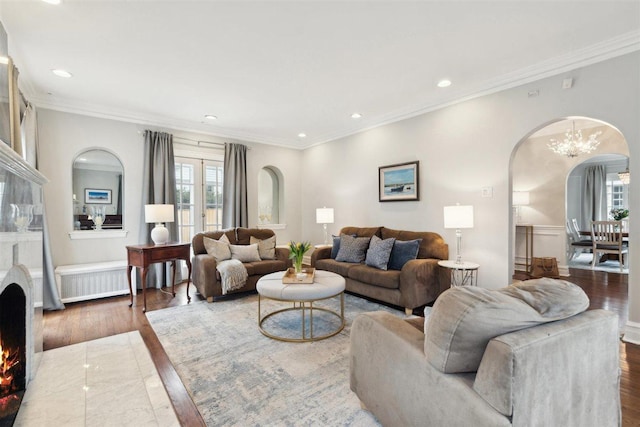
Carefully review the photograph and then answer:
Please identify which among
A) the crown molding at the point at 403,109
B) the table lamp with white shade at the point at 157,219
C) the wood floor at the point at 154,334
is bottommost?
the wood floor at the point at 154,334

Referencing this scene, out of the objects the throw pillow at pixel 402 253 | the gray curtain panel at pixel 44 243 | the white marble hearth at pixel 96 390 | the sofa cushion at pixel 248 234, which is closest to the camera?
the white marble hearth at pixel 96 390

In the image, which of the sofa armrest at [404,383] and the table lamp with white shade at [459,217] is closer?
the sofa armrest at [404,383]

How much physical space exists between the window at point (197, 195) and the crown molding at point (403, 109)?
0.61 m

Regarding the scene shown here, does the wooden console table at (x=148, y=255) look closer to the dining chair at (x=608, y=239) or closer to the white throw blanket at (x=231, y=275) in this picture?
the white throw blanket at (x=231, y=275)

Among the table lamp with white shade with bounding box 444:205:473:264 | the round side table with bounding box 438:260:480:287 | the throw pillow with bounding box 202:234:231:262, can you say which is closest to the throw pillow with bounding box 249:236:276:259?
the throw pillow with bounding box 202:234:231:262

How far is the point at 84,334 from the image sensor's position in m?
2.91

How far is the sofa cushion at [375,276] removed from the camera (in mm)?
3402

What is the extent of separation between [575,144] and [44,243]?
25.8ft

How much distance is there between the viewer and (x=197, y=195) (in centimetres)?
524

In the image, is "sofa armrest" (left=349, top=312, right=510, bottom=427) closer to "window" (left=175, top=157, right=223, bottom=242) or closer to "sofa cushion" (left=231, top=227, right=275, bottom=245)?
"sofa cushion" (left=231, top=227, right=275, bottom=245)

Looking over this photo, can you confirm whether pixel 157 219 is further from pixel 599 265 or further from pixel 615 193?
pixel 615 193

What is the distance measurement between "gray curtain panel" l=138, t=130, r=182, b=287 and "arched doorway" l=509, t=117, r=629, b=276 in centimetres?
575

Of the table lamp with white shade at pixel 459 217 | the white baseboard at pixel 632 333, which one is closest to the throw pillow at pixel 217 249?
the table lamp with white shade at pixel 459 217

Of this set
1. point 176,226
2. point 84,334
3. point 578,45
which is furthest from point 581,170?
point 84,334
